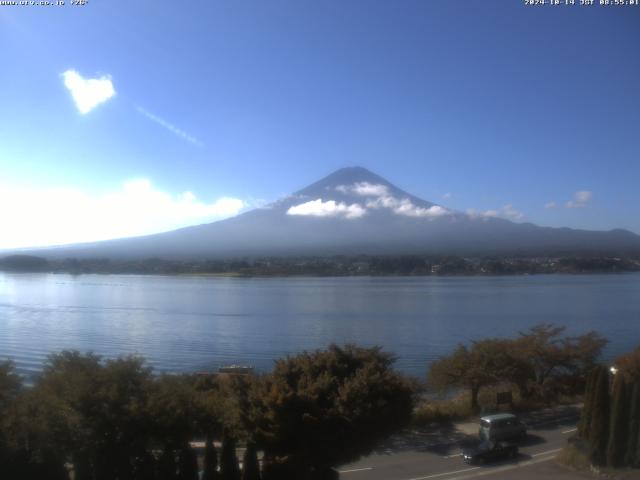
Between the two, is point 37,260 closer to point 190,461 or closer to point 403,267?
point 403,267

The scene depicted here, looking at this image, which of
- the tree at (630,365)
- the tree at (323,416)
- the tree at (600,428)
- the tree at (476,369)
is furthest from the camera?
the tree at (476,369)

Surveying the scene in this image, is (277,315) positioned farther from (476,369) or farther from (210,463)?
(210,463)

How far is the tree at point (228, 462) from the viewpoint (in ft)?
18.6

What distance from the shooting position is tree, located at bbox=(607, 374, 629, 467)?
655 cm

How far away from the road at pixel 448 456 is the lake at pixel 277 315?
12.8 feet

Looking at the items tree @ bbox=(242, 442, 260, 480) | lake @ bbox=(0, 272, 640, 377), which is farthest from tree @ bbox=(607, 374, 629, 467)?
lake @ bbox=(0, 272, 640, 377)

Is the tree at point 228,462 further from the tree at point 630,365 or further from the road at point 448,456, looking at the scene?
the tree at point 630,365

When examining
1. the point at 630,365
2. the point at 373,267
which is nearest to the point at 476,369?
the point at 630,365

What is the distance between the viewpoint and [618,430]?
21.6ft

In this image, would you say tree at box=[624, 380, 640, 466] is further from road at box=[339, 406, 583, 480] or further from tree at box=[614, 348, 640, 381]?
tree at box=[614, 348, 640, 381]

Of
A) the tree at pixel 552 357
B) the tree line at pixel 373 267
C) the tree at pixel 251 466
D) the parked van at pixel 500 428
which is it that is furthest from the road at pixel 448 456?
the tree line at pixel 373 267

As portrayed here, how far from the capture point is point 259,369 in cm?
1642

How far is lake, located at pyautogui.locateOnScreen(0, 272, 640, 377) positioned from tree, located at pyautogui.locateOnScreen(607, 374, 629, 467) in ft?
21.3

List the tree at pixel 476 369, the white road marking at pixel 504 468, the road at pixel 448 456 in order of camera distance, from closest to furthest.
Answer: the white road marking at pixel 504 468
the road at pixel 448 456
the tree at pixel 476 369
